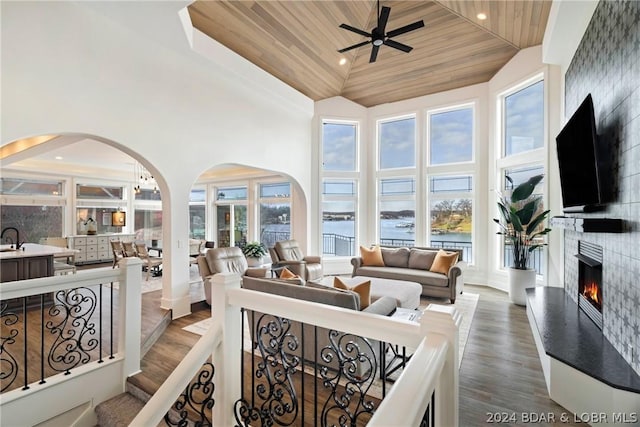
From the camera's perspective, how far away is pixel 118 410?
2.76m

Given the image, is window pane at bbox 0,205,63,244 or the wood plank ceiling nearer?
the wood plank ceiling

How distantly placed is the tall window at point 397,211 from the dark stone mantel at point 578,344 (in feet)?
12.6

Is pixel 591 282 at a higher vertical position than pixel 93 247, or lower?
higher

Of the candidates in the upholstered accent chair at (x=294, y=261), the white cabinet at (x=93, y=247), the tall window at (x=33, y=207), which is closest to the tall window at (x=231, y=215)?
the white cabinet at (x=93, y=247)

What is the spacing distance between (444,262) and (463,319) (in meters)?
1.55

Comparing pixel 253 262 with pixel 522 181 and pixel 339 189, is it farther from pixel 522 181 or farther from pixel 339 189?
pixel 522 181

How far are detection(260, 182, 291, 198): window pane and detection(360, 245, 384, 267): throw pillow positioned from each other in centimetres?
313

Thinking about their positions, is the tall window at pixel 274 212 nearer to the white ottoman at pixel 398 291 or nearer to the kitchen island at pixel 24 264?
the white ottoman at pixel 398 291

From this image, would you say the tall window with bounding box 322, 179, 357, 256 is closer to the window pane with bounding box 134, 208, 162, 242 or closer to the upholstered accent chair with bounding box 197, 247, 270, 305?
the upholstered accent chair with bounding box 197, 247, 270, 305

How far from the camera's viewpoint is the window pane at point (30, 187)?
7.62 metres

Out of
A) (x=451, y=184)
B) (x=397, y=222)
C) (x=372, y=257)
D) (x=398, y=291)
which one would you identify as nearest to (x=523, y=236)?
(x=451, y=184)

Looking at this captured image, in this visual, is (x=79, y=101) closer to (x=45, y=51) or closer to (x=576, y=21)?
(x=45, y=51)

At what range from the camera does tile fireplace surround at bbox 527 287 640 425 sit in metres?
2.04

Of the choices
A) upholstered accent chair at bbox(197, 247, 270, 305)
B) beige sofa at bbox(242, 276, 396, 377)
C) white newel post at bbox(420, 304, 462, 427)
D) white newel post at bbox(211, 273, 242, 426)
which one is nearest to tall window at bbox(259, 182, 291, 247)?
upholstered accent chair at bbox(197, 247, 270, 305)
